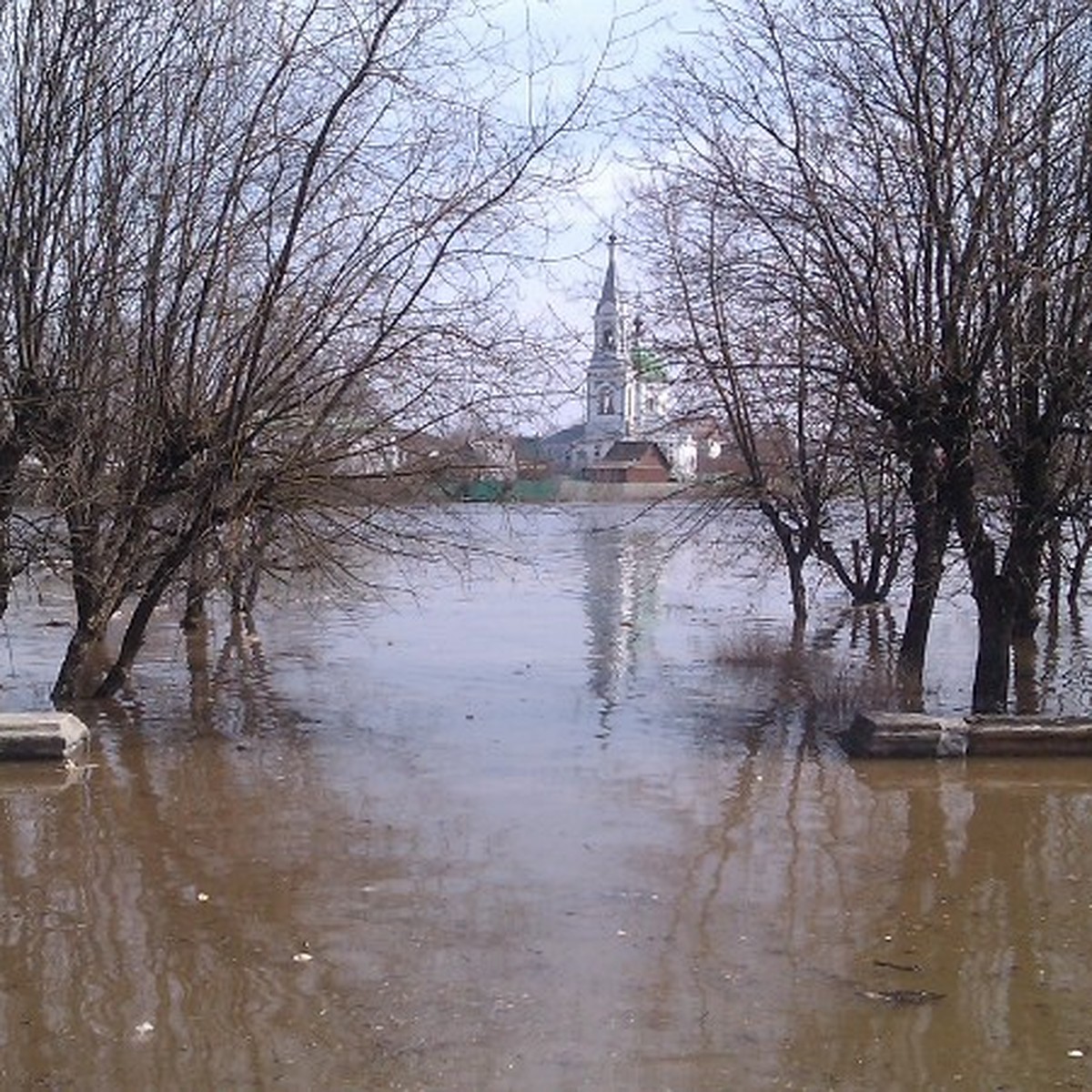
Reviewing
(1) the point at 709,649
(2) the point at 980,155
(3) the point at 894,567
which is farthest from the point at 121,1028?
(3) the point at 894,567

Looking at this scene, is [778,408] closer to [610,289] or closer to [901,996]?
[610,289]

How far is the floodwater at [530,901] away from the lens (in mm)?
5074

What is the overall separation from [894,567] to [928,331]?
9.31m

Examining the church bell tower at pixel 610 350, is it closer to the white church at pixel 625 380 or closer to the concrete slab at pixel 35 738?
the white church at pixel 625 380

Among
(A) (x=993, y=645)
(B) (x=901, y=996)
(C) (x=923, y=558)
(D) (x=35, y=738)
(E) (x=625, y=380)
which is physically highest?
(E) (x=625, y=380)

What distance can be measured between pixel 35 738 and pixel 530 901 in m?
4.27

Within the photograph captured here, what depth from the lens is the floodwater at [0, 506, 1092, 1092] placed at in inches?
200

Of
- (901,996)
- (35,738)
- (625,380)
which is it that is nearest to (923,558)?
(625,380)

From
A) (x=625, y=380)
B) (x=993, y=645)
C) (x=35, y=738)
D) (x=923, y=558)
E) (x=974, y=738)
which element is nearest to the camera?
(x=35, y=738)

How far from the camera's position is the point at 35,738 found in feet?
31.5

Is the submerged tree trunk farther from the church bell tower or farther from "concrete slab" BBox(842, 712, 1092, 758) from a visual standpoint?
the church bell tower

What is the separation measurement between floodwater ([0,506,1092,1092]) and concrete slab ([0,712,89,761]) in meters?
0.14

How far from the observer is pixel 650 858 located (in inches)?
301

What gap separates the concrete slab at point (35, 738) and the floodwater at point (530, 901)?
0.46ft
